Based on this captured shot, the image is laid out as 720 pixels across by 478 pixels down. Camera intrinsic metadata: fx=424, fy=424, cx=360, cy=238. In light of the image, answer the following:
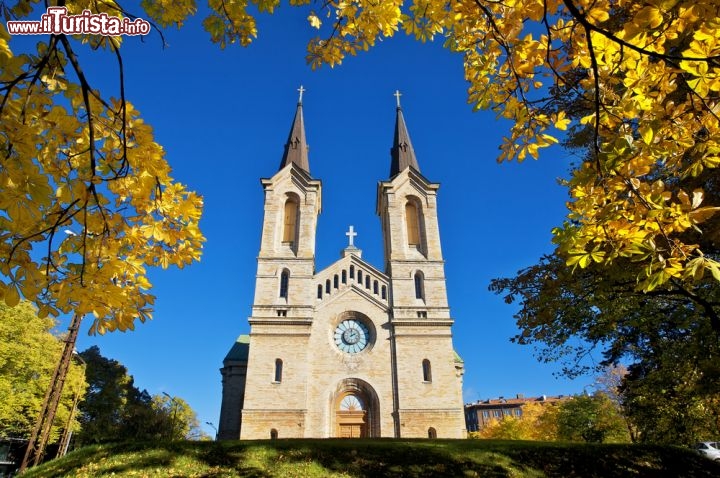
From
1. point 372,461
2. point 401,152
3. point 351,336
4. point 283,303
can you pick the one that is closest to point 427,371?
point 351,336

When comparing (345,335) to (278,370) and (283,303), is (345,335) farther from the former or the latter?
(278,370)

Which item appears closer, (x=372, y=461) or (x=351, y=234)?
(x=372, y=461)

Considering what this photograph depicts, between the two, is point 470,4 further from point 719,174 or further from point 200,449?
point 200,449

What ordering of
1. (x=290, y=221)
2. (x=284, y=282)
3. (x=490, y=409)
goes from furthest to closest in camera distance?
(x=490, y=409) → (x=290, y=221) → (x=284, y=282)

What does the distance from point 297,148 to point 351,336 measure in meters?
16.6

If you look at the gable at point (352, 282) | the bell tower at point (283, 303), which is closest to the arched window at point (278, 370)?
the bell tower at point (283, 303)

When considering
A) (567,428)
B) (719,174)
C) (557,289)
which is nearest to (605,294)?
(557,289)

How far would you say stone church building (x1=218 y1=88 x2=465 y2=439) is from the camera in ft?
80.1

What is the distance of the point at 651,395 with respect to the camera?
13648 millimetres

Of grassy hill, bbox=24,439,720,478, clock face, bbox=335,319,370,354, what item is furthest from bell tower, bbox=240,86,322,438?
grassy hill, bbox=24,439,720,478

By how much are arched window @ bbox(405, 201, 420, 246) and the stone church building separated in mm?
79

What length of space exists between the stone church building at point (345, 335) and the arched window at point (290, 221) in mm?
77

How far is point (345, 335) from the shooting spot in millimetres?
27500

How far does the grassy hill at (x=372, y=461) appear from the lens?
488 inches
